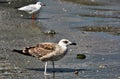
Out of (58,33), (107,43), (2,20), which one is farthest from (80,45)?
(2,20)

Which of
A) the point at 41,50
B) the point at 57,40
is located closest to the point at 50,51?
the point at 41,50

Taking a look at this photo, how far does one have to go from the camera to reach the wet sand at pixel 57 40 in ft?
31.8

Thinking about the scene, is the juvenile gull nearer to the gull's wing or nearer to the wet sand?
the gull's wing

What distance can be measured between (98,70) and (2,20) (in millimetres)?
7160

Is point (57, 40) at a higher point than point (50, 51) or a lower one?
lower

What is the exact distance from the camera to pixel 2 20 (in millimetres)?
16500

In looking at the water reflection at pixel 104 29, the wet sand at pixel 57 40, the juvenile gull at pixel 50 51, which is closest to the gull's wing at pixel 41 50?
the juvenile gull at pixel 50 51

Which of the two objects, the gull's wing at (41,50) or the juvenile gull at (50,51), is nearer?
the juvenile gull at (50,51)

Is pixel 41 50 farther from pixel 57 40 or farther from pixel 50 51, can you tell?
pixel 57 40

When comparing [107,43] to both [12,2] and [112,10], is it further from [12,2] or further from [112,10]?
[12,2]

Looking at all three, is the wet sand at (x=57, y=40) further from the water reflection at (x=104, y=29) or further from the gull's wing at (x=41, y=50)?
the gull's wing at (x=41, y=50)

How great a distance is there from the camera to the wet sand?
9692mm

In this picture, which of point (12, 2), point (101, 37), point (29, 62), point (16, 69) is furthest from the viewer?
point (12, 2)

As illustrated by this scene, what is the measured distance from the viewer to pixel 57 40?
13.1 metres
